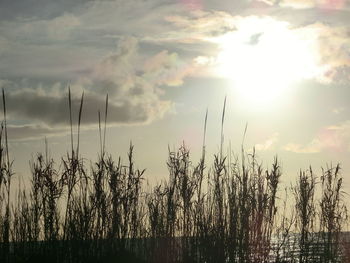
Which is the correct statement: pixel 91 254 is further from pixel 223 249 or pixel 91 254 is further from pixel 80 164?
pixel 223 249

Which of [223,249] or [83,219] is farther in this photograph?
[223,249]

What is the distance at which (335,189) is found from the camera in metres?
11.4

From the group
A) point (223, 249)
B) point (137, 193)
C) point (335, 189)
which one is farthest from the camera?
point (335, 189)

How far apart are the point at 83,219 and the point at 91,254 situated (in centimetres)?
57

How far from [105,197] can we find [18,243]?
5.28 feet

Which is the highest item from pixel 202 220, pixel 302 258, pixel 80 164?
pixel 80 164

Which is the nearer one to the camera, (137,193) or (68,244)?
(68,244)

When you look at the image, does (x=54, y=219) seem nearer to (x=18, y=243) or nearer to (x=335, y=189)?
(x=18, y=243)

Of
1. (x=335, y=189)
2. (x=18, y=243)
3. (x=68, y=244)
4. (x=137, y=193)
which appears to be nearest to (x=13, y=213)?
(x=18, y=243)

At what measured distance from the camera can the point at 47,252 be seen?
806 centimetres

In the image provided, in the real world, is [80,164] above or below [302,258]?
above

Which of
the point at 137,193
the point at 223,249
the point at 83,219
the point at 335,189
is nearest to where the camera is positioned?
the point at 83,219

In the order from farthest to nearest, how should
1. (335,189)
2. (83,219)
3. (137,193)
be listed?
1. (335,189)
2. (137,193)
3. (83,219)

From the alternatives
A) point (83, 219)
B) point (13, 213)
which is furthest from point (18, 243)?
point (83, 219)
